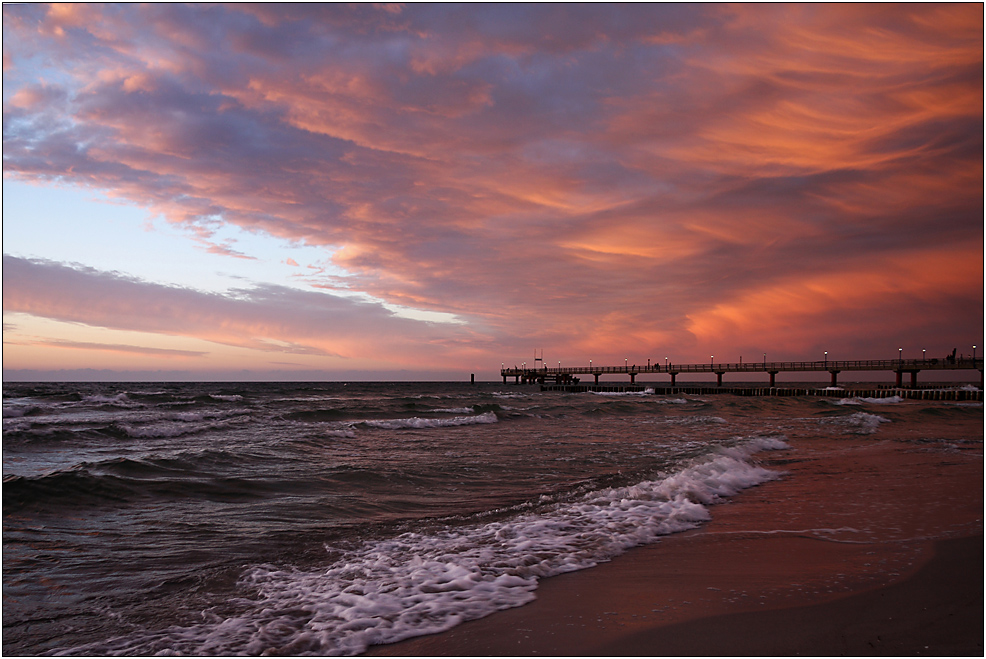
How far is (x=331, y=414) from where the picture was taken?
98.3ft

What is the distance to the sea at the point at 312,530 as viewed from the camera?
4.75 m

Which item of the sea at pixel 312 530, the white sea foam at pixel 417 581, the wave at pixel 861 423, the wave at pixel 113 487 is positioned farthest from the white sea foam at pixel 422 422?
the white sea foam at pixel 417 581

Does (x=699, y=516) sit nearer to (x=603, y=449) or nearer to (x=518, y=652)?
(x=518, y=652)

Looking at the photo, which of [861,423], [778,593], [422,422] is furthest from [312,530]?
[861,423]

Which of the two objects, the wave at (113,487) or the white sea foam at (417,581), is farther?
the wave at (113,487)

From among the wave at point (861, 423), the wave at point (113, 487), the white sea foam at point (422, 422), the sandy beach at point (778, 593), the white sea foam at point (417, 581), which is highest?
the sandy beach at point (778, 593)

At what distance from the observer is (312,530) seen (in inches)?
301

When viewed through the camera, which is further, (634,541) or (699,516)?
(699,516)

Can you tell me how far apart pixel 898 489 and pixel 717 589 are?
6808mm

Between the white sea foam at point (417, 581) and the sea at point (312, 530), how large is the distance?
24 millimetres

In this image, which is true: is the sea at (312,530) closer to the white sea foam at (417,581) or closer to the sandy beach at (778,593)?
the white sea foam at (417,581)

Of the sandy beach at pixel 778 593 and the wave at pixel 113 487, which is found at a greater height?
the sandy beach at pixel 778 593

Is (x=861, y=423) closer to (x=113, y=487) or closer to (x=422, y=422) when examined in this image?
(x=422, y=422)

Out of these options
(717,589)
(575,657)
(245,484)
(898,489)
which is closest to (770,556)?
(717,589)
